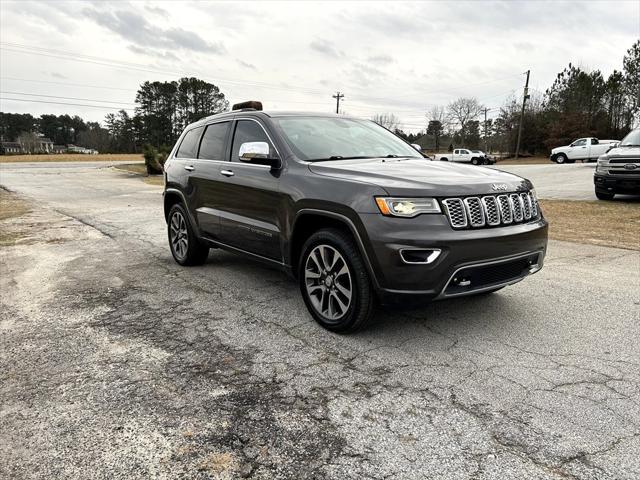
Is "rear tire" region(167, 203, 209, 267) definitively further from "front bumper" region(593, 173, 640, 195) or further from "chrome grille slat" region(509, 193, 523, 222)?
"front bumper" region(593, 173, 640, 195)

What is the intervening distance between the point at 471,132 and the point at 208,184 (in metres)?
77.4

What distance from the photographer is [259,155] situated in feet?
13.9

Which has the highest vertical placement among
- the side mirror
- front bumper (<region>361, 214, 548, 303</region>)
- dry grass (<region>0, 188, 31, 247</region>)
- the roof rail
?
the roof rail

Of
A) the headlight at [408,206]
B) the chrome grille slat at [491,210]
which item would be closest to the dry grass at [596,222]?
the chrome grille slat at [491,210]

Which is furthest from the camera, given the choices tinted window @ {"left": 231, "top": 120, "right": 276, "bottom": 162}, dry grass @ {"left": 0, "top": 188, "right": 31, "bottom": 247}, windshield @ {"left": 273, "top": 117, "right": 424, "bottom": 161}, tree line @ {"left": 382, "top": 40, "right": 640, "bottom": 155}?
tree line @ {"left": 382, "top": 40, "right": 640, "bottom": 155}

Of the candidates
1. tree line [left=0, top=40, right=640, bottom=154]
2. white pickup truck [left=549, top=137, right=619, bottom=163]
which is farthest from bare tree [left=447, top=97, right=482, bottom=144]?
white pickup truck [left=549, top=137, right=619, bottom=163]

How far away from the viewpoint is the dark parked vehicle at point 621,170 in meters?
11.3

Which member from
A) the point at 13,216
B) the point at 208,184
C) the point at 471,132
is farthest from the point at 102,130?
the point at 208,184

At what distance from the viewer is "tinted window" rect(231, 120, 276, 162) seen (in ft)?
15.2

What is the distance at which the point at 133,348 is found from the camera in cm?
364

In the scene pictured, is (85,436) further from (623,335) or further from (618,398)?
(623,335)

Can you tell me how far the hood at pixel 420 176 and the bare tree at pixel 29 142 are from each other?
4442 inches

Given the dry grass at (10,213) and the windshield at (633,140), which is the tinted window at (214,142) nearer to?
the dry grass at (10,213)

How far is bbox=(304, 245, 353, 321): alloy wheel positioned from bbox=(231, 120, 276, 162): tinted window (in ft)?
3.92
